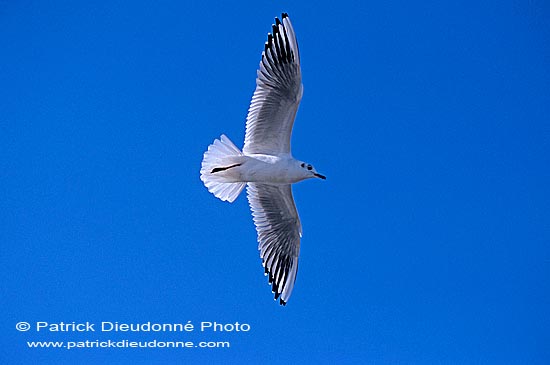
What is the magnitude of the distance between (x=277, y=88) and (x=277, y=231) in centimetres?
100

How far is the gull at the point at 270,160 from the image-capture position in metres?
4.64

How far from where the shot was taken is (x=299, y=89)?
4.64m

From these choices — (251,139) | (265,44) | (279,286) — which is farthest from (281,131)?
(279,286)

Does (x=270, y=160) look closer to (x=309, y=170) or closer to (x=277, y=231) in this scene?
(x=309, y=170)

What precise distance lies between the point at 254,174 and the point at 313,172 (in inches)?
14.2

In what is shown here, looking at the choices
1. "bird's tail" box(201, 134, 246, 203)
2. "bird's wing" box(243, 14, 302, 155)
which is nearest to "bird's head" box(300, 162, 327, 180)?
"bird's wing" box(243, 14, 302, 155)

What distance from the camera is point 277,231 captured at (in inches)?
205

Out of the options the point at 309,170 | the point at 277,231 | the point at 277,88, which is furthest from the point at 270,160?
the point at 277,231

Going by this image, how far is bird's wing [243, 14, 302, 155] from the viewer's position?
4.63 m

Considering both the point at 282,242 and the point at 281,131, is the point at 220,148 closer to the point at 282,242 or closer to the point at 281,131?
the point at 281,131

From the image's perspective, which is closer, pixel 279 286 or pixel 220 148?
pixel 220 148

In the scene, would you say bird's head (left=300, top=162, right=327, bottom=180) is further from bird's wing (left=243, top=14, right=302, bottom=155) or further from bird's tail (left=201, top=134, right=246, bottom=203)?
bird's tail (left=201, top=134, right=246, bottom=203)

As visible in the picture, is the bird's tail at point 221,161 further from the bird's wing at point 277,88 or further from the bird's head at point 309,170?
the bird's head at point 309,170

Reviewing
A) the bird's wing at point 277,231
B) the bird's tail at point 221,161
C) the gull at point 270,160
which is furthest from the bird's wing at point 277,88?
the bird's wing at point 277,231
